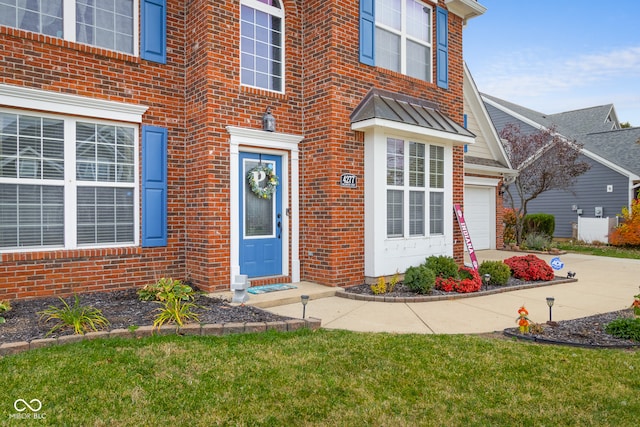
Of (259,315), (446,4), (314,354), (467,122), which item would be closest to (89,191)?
(259,315)

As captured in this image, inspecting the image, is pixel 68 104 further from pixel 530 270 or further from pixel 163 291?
pixel 530 270

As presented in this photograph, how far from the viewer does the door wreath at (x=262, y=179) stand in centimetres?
749

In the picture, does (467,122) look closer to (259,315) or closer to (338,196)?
(338,196)

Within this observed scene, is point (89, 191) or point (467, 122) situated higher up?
point (467, 122)

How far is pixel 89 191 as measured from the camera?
6535 millimetres

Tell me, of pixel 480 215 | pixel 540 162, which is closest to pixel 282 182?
pixel 480 215

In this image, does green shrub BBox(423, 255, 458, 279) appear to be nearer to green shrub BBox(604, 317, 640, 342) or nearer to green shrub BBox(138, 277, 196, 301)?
green shrub BBox(604, 317, 640, 342)

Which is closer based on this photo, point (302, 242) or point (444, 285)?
point (444, 285)

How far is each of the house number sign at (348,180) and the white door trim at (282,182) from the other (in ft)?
2.96

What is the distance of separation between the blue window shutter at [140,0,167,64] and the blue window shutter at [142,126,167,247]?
1.18 m

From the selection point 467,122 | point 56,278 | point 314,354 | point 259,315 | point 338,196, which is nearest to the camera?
point 314,354

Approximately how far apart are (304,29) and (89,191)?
468 centimetres

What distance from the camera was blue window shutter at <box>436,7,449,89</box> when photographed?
943 cm

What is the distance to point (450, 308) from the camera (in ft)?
21.4
